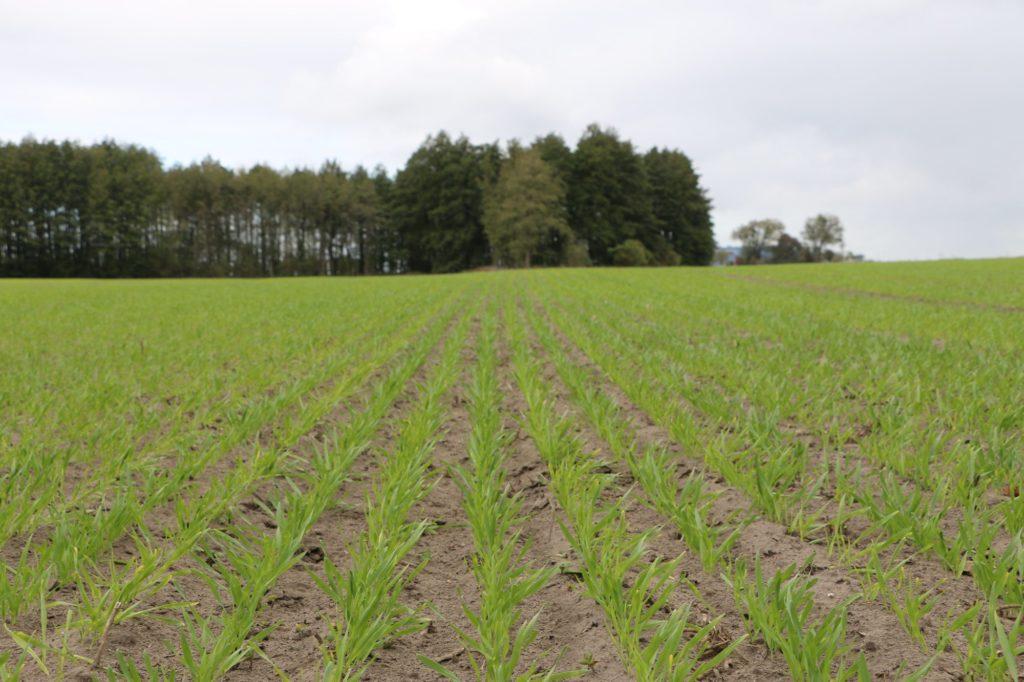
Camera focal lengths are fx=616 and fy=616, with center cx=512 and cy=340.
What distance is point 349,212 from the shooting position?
75500 mm

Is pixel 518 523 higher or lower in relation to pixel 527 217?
lower

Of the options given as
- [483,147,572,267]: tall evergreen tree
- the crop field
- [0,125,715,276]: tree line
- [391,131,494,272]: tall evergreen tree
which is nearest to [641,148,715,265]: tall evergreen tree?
[0,125,715,276]: tree line

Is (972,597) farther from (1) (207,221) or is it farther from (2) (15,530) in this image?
(1) (207,221)

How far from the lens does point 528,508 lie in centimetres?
384

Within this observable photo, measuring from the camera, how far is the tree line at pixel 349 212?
63.4 metres

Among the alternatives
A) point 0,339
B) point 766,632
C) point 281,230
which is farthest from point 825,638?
point 281,230

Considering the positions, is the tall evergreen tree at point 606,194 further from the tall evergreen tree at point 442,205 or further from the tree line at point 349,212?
the tall evergreen tree at point 442,205

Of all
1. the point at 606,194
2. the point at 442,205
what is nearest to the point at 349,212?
the point at 442,205

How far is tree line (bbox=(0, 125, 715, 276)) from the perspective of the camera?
6341 centimetres

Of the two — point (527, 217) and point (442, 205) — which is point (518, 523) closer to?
point (527, 217)

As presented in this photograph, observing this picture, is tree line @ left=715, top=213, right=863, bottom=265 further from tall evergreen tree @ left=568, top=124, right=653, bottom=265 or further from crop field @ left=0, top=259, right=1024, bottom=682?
crop field @ left=0, top=259, right=1024, bottom=682

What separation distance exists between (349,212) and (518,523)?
76.5 metres

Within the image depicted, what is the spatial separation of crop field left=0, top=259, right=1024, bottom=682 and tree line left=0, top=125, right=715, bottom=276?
188ft

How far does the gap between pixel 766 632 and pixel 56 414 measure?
6.20 meters
